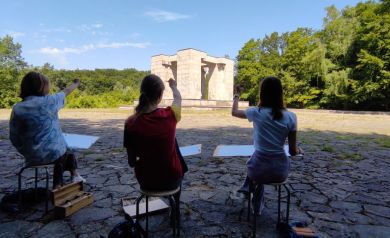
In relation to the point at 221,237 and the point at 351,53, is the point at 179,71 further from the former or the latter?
the point at 221,237

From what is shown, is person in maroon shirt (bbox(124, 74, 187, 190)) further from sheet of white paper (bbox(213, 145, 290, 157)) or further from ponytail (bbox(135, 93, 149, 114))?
sheet of white paper (bbox(213, 145, 290, 157))

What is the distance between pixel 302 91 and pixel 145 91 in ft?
103

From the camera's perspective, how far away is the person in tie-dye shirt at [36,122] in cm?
264

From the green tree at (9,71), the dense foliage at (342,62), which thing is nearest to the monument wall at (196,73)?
the dense foliage at (342,62)

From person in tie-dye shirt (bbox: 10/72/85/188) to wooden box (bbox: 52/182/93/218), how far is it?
336 mm

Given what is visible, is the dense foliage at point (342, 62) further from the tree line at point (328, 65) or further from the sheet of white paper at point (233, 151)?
the sheet of white paper at point (233, 151)

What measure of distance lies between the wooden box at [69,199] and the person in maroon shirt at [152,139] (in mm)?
1135

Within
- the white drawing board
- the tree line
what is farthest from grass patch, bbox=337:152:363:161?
the tree line

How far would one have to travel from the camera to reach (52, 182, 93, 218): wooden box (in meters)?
2.79

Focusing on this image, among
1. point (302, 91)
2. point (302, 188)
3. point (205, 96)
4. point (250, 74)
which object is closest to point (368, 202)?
point (302, 188)

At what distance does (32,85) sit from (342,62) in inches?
1167

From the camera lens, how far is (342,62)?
27.2 meters

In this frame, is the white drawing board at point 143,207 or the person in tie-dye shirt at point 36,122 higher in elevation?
the person in tie-dye shirt at point 36,122

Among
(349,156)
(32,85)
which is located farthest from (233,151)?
(349,156)
